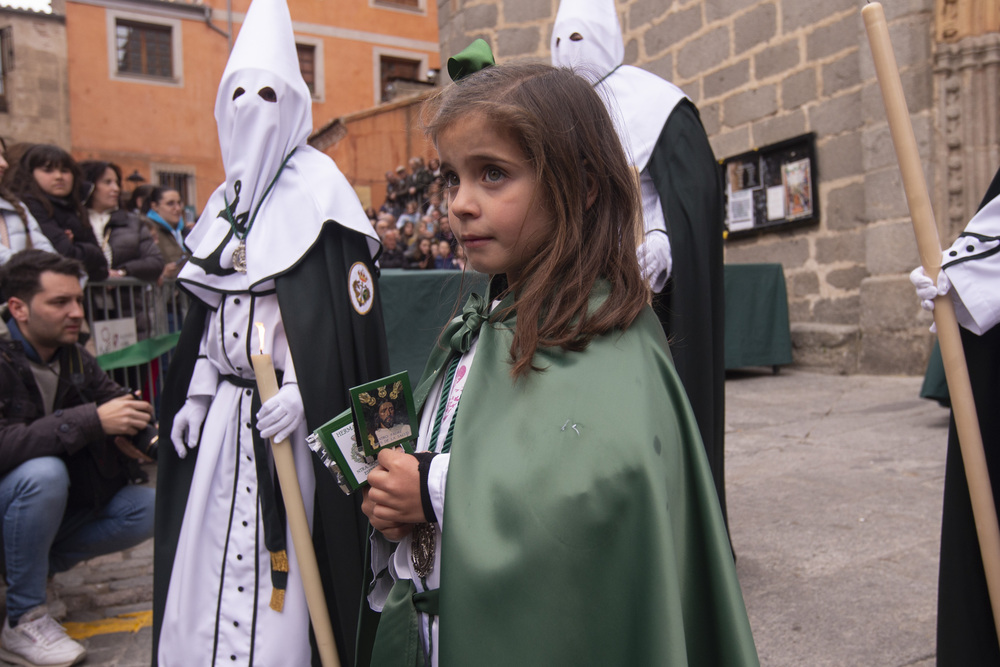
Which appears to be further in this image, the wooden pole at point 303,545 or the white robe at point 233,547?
the white robe at point 233,547

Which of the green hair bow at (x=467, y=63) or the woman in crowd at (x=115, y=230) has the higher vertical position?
the woman in crowd at (x=115, y=230)

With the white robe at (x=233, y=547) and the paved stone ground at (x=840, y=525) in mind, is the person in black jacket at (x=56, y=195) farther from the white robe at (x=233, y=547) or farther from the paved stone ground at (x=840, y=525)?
the paved stone ground at (x=840, y=525)

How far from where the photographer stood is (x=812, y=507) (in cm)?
390

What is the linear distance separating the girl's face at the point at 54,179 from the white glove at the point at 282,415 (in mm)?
3235

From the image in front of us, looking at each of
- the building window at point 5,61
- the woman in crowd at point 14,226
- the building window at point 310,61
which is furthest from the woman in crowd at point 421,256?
the building window at point 5,61

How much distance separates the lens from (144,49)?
24.3 m

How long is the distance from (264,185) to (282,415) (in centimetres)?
76

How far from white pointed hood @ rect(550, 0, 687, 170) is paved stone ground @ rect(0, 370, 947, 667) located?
1.67m

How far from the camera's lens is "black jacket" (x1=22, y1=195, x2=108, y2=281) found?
4.64m

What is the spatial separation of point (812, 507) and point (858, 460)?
937mm

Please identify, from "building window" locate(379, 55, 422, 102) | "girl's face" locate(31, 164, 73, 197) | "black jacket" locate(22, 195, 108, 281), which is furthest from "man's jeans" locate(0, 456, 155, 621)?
"building window" locate(379, 55, 422, 102)

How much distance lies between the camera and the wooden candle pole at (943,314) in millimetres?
1590

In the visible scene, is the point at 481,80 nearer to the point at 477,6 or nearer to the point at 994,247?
the point at 994,247

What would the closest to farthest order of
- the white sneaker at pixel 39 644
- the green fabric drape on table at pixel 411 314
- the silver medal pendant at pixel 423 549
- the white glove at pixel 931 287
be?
the silver medal pendant at pixel 423 549, the white glove at pixel 931 287, the white sneaker at pixel 39 644, the green fabric drape on table at pixel 411 314
